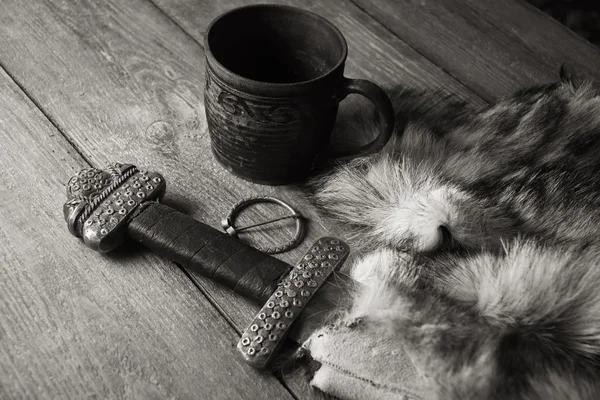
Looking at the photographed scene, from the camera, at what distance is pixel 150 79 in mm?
1004

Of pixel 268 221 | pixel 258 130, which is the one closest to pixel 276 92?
pixel 258 130

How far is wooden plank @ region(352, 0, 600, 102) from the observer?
3.52 ft

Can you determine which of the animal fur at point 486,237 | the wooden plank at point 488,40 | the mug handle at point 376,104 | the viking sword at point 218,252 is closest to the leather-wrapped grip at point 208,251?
the viking sword at point 218,252

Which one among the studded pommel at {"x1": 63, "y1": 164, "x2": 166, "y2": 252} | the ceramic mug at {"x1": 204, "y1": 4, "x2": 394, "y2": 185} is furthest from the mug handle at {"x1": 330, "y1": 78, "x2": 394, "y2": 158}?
the studded pommel at {"x1": 63, "y1": 164, "x2": 166, "y2": 252}

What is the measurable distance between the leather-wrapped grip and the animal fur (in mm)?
105

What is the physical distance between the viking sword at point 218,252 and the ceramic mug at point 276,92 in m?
0.12

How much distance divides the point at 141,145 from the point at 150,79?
147mm

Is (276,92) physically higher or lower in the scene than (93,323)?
higher

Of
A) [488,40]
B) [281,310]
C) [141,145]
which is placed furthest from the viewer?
[488,40]

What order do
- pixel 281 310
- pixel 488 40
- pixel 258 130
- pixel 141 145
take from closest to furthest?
pixel 281 310, pixel 258 130, pixel 141 145, pixel 488 40

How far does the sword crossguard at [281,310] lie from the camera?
2.18 ft

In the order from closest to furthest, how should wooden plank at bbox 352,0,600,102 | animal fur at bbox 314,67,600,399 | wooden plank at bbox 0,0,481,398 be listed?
animal fur at bbox 314,67,600,399
wooden plank at bbox 0,0,481,398
wooden plank at bbox 352,0,600,102

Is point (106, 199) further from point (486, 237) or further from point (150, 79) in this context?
point (486, 237)

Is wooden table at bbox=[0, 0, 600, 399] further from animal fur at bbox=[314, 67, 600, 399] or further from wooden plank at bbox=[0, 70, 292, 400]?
animal fur at bbox=[314, 67, 600, 399]
